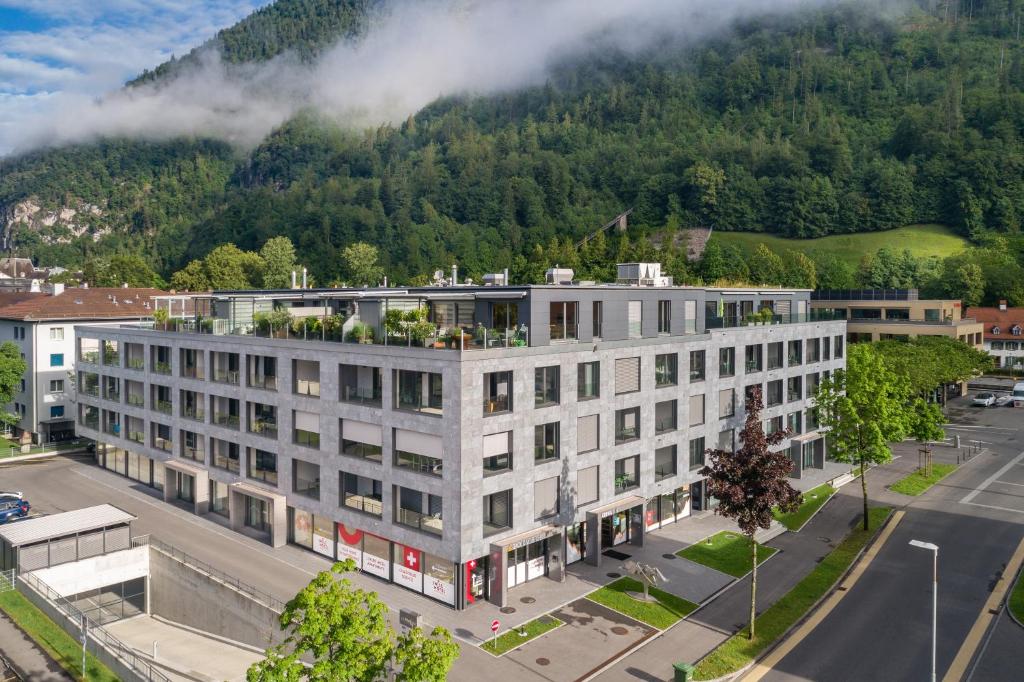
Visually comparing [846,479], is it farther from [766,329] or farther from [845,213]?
[845,213]

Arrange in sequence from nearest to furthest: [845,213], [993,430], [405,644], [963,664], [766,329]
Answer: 1. [405,644]
2. [963,664]
3. [766,329]
4. [993,430]
5. [845,213]

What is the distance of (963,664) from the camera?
29859 millimetres

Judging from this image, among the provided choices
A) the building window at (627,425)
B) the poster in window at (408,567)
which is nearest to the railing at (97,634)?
the poster in window at (408,567)

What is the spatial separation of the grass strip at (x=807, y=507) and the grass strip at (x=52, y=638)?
3727cm

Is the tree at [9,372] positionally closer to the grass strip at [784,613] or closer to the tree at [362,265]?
the grass strip at [784,613]

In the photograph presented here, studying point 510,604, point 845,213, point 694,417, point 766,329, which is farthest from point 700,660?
point 845,213

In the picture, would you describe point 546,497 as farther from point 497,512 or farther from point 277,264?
point 277,264

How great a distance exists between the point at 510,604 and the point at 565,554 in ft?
17.4

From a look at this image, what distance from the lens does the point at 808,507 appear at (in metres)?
50.7

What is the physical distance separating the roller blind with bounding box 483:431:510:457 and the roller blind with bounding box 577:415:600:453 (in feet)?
17.9

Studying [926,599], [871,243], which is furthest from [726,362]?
[871,243]

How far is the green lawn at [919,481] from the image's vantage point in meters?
54.4

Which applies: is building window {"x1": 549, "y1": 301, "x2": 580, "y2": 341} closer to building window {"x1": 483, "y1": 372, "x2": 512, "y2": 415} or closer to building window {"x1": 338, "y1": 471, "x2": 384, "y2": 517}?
building window {"x1": 483, "y1": 372, "x2": 512, "y2": 415}

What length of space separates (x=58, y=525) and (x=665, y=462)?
1386 inches
